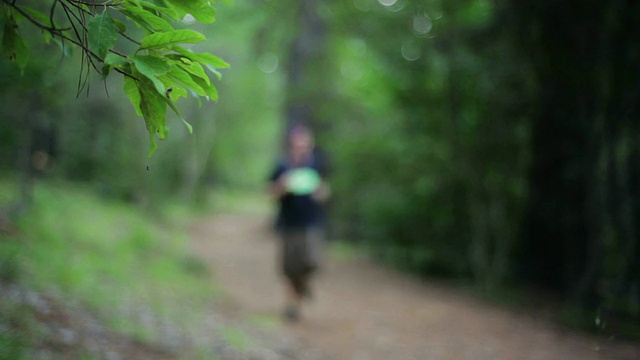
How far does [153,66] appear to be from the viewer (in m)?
1.48

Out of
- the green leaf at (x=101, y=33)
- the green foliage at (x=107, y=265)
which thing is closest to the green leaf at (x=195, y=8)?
the green leaf at (x=101, y=33)

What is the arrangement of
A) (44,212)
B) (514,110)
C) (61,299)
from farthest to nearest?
(44,212) → (514,110) → (61,299)

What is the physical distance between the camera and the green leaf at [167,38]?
149cm

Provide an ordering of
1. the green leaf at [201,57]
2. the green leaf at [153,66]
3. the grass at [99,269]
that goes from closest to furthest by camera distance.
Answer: the green leaf at [153,66], the green leaf at [201,57], the grass at [99,269]

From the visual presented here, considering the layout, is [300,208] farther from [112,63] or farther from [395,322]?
[112,63]

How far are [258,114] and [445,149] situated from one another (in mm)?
16845

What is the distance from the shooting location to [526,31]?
20.5ft

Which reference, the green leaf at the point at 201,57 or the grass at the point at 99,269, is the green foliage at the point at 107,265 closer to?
the grass at the point at 99,269

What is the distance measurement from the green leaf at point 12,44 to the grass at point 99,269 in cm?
181

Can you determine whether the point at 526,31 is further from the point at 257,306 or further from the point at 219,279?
the point at 219,279

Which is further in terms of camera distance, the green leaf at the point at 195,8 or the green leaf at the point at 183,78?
the green leaf at the point at 195,8

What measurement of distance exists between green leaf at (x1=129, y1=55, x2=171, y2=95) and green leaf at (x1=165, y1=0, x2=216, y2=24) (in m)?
0.27

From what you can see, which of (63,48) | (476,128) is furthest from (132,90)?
(476,128)

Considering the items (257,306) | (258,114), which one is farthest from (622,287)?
(258,114)
